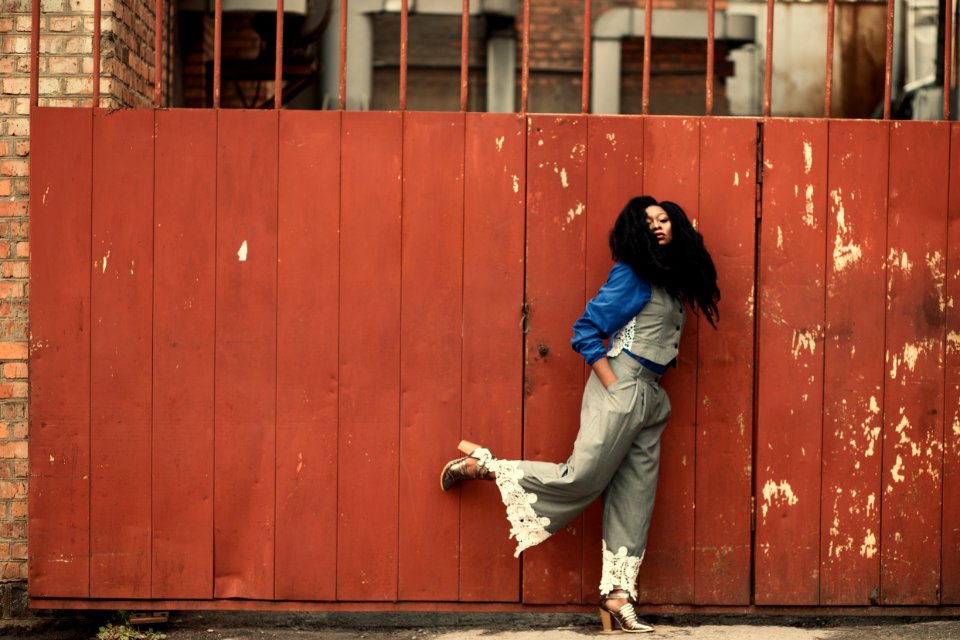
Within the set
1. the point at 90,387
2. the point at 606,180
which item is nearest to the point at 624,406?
the point at 606,180

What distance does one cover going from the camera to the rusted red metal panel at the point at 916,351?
13.8ft

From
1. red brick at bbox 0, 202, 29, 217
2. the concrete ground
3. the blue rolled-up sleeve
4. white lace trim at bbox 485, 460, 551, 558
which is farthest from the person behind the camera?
red brick at bbox 0, 202, 29, 217

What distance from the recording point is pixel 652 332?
12.9 feet

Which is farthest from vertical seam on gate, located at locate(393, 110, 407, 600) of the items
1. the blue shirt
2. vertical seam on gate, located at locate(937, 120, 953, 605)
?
vertical seam on gate, located at locate(937, 120, 953, 605)

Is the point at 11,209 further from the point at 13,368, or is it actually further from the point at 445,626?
the point at 445,626

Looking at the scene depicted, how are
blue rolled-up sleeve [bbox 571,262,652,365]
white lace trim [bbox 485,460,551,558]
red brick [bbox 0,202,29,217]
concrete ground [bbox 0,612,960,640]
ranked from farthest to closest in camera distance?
red brick [bbox 0,202,29,217] → concrete ground [bbox 0,612,960,640] → white lace trim [bbox 485,460,551,558] → blue rolled-up sleeve [bbox 571,262,652,365]

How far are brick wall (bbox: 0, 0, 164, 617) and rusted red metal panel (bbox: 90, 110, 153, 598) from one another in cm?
29

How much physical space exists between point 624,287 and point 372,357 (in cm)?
106

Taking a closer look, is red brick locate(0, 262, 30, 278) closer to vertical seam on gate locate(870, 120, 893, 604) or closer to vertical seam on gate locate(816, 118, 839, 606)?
vertical seam on gate locate(816, 118, 839, 606)

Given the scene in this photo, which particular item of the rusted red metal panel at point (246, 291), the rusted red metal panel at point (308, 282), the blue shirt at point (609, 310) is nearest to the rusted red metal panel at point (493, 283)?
the blue shirt at point (609, 310)

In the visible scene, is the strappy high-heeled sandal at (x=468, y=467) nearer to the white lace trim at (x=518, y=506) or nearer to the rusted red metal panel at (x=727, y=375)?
the white lace trim at (x=518, y=506)

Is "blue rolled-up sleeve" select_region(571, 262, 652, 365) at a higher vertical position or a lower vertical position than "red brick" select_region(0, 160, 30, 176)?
lower

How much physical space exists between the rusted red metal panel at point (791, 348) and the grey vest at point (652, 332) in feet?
1.60

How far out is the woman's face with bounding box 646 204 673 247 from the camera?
3.94 metres
